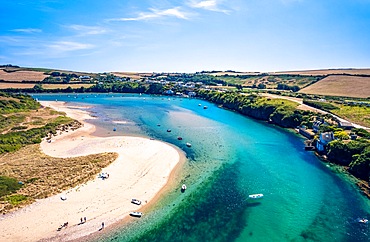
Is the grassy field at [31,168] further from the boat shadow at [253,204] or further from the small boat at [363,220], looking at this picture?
the small boat at [363,220]

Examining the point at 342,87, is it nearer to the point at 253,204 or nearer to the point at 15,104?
the point at 253,204

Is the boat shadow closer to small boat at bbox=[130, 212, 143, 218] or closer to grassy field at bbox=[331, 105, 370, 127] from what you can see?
small boat at bbox=[130, 212, 143, 218]

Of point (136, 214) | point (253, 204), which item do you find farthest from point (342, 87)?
point (136, 214)

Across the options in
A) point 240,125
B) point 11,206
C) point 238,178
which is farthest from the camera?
point 240,125

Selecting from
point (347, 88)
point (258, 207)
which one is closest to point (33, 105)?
point (258, 207)

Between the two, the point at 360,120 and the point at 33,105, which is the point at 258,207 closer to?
the point at 360,120

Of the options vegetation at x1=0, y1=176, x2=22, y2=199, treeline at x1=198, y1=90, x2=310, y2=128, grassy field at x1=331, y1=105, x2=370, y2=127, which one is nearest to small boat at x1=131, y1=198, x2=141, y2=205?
vegetation at x1=0, y1=176, x2=22, y2=199
